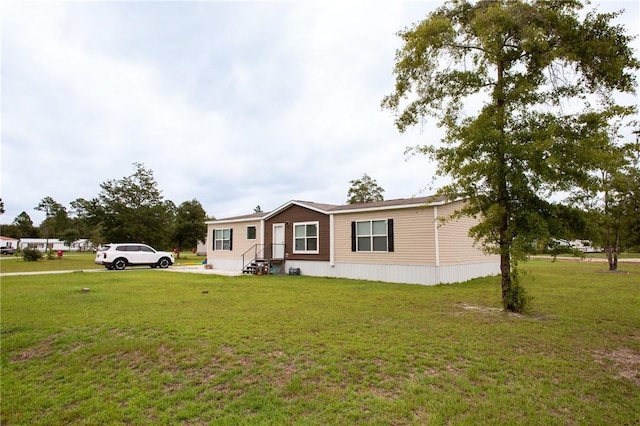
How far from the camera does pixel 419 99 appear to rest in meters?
9.48

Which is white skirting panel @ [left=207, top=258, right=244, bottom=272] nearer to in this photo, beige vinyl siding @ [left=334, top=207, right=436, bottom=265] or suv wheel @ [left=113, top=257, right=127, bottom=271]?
suv wheel @ [left=113, top=257, right=127, bottom=271]

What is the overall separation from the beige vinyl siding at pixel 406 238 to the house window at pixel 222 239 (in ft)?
28.2

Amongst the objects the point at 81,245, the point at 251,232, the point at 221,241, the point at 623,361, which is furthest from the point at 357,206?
the point at 81,245

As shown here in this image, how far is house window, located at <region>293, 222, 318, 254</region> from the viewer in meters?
16.7

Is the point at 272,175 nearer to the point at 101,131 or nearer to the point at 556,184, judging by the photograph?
the point at 101,131

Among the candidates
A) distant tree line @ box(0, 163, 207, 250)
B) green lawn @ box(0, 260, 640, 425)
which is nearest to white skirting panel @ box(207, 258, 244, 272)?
green lawn @ box(0, 260, 640, 425)

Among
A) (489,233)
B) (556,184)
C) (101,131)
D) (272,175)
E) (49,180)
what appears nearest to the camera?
(556,184)

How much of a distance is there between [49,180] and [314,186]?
66.4 ft

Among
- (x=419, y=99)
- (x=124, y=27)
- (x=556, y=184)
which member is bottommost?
(x=556, y=184)

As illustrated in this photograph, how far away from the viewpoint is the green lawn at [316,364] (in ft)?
10.5

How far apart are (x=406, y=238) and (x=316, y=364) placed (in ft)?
32.2

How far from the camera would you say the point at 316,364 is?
429 centimetres

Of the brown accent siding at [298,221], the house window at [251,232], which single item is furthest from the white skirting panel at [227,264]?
the brown accent siding at [298,221]

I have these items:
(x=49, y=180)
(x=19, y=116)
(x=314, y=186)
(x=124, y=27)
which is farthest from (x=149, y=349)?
(x=314, y=186)
